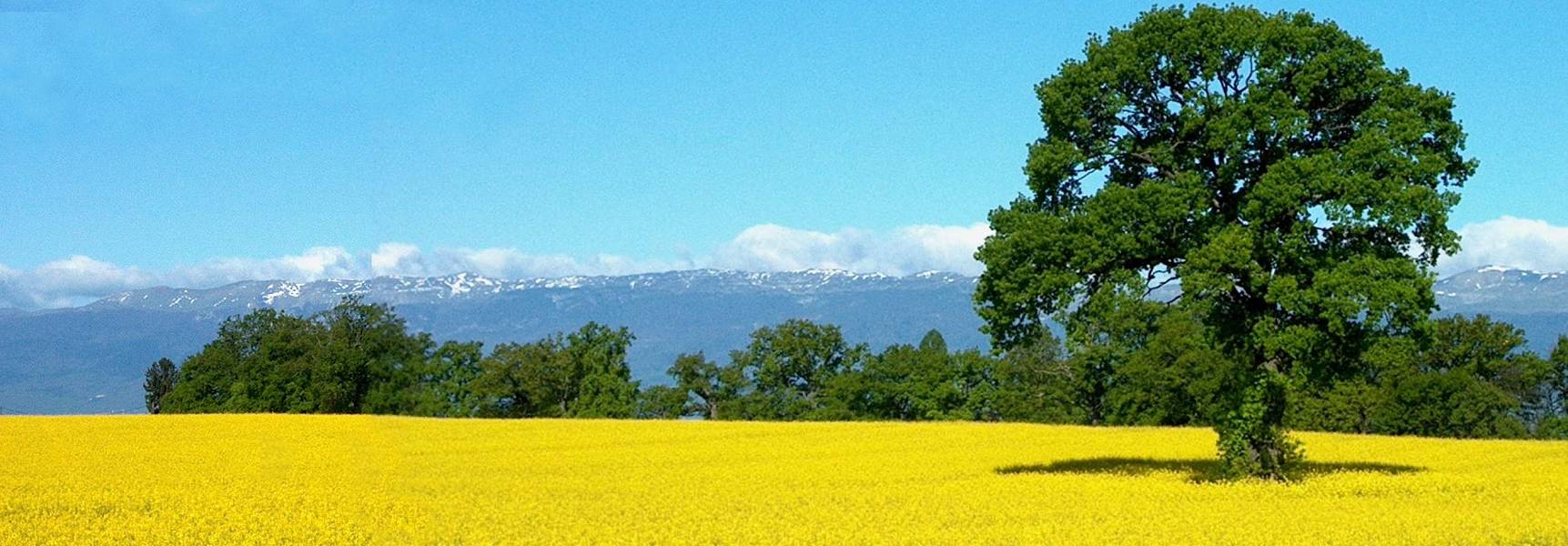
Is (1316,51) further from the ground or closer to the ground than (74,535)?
further from the ground

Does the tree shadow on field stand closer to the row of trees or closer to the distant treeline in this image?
the distant treeline

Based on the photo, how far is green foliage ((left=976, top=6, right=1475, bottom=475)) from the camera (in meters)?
30.9

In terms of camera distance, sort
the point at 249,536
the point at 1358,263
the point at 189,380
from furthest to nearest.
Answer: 1. the point at 189,380
2. the point at 1358,263
3. the point at 249,536

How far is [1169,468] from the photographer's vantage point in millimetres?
38750

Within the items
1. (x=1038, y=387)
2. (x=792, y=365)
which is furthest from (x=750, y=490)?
(x=792, y=365)

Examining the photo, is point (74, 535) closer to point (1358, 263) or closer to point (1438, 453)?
point (1358, 263)

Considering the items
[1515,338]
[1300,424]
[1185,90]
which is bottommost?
[1300,424]

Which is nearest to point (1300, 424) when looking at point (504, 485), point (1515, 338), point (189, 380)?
point (1515, 338)

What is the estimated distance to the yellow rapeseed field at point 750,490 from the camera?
22.9m

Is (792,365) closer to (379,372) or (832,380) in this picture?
(832,380)

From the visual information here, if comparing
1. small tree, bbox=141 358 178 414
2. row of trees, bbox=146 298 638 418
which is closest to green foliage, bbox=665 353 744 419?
row of trees, bbox=146 298 638 418

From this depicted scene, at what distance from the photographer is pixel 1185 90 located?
3341cm

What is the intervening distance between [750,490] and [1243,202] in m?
13.7

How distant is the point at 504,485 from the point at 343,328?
8022 cm
